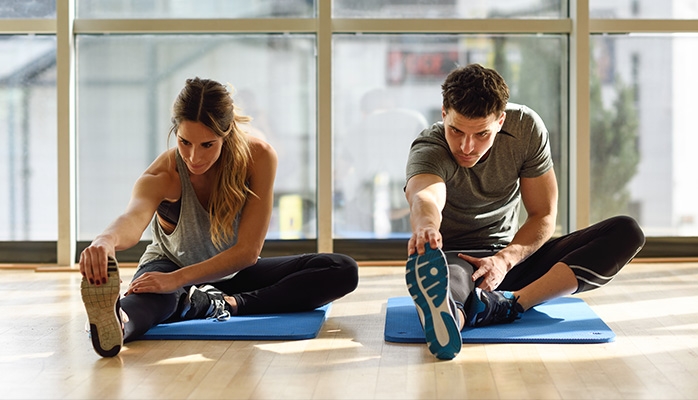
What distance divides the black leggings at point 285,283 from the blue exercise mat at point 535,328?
211 mm

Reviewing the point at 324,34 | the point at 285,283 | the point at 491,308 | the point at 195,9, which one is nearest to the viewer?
the point at 491,308

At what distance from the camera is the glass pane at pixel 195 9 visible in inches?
183

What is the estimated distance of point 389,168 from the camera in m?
4.76

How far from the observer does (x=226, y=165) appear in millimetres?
2668

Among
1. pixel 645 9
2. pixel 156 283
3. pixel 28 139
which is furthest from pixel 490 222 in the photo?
pixel 28 139

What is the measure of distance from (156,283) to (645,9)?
130 inches

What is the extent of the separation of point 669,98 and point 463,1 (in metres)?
1.25

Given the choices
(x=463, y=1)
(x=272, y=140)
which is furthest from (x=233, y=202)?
(x=463, y=1)

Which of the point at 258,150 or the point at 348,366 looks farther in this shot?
the point at 258,150

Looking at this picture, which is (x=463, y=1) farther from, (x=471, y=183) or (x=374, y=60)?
(x=471, y=183)

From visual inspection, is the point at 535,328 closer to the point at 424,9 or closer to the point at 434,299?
the point at 434,299

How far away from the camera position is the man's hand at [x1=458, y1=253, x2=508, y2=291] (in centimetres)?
253

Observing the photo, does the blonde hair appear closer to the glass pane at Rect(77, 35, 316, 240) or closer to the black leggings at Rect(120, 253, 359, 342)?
the black leggings at Rect(120, 253, 359, 342)

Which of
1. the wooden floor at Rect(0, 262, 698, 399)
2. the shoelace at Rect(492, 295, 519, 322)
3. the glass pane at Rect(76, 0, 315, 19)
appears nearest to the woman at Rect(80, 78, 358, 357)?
the wooden floor at Rect(0, 262, 698, 399)
